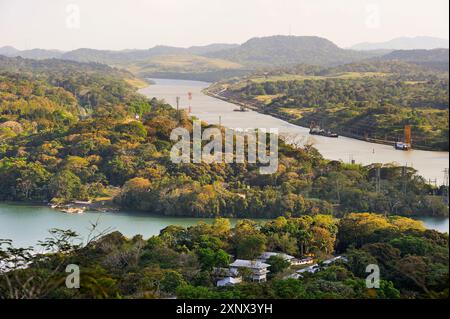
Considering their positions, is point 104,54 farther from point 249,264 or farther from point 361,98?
point 249,264

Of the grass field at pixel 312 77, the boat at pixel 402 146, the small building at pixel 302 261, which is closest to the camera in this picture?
the small building at pixel 302 261

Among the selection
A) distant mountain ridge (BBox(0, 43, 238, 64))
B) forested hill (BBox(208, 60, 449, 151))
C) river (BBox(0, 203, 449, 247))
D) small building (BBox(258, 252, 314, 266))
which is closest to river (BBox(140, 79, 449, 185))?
forested hill (BBox(208, 60, 449, 151))

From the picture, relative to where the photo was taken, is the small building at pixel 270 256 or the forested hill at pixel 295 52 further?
the forested hill at pixel 295 52

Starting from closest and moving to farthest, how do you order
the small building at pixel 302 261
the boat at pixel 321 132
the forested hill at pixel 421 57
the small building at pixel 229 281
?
the small building at pixel 229 281 → the small building at pixel 302 261 → the boat at pixel 321 132 → the forested hill at pixel 421 57

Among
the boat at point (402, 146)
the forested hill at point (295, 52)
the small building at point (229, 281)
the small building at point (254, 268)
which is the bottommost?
the boat at point (402, 146)

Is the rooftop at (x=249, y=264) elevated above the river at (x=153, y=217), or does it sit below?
above

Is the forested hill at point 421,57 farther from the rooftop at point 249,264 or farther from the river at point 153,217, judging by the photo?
the rooftop at point 249,264

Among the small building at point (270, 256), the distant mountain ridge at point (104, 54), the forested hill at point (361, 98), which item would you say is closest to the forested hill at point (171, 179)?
the forested hill at point (361, 98)

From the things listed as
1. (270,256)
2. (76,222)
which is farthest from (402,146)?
(270,256)
